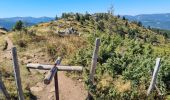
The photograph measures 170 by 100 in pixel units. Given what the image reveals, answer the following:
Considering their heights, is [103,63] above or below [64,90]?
above

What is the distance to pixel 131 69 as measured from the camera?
19.3 metres

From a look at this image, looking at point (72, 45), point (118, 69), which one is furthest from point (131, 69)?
point (72, 45)

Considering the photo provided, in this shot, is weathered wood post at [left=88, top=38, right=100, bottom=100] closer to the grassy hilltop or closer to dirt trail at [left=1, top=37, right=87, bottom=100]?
the grassy hilltop

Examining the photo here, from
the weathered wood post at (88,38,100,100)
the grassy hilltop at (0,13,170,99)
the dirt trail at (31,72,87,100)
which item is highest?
the weathered wood post at (88,38,100,100)

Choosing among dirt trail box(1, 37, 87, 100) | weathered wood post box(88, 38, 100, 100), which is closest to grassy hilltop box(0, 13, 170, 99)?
weathered wood post box(88, 38, 100, 100)

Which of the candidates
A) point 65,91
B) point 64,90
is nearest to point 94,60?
point 65,91

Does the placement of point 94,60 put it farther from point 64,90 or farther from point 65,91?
point 64,90

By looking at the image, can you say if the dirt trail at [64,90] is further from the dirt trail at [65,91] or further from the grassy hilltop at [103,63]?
the grassy hilltop at [103,63]

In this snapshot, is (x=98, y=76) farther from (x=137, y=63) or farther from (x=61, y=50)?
(x=61, y=50)

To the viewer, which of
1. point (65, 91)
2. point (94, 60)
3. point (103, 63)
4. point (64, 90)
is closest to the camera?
point (94, 60)

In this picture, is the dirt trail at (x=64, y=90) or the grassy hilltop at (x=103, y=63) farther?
the dirt trail at (x=64, y=90)

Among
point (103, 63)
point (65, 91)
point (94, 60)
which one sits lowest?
point (65, 91)

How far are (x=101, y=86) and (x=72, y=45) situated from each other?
8.79 m

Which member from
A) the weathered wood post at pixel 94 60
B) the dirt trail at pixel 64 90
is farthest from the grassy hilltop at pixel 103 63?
the dirt trail at pixel 64 90
